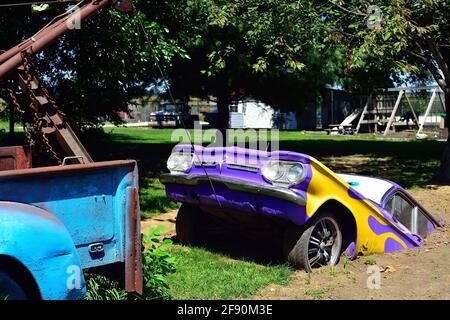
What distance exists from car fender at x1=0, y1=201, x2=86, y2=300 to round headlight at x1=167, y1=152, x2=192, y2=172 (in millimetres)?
2592

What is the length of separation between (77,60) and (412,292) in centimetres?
601

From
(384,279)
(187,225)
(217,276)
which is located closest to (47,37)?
(217,276)

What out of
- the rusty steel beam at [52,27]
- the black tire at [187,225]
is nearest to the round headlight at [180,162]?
the black tire at [187,225]

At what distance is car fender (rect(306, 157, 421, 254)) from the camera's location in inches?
206

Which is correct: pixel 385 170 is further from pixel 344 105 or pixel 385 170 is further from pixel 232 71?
pixel 344 105

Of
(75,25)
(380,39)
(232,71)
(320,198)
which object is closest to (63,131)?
(75,25)

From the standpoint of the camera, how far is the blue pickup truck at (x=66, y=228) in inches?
122

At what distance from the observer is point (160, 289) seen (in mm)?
4418

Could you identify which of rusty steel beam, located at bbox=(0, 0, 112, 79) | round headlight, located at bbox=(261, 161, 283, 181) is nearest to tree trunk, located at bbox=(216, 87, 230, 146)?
round headlight, located at bbox=(261, 161, 283, 181)

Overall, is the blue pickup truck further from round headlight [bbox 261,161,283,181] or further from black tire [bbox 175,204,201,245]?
black tire [bbox 175,204,201,245]

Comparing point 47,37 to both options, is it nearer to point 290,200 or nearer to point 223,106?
point 290,200

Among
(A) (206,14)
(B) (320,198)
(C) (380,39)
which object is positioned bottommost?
(B) (320,198)

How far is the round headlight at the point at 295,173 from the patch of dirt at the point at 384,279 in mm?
948

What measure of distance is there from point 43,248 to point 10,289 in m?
0.28
